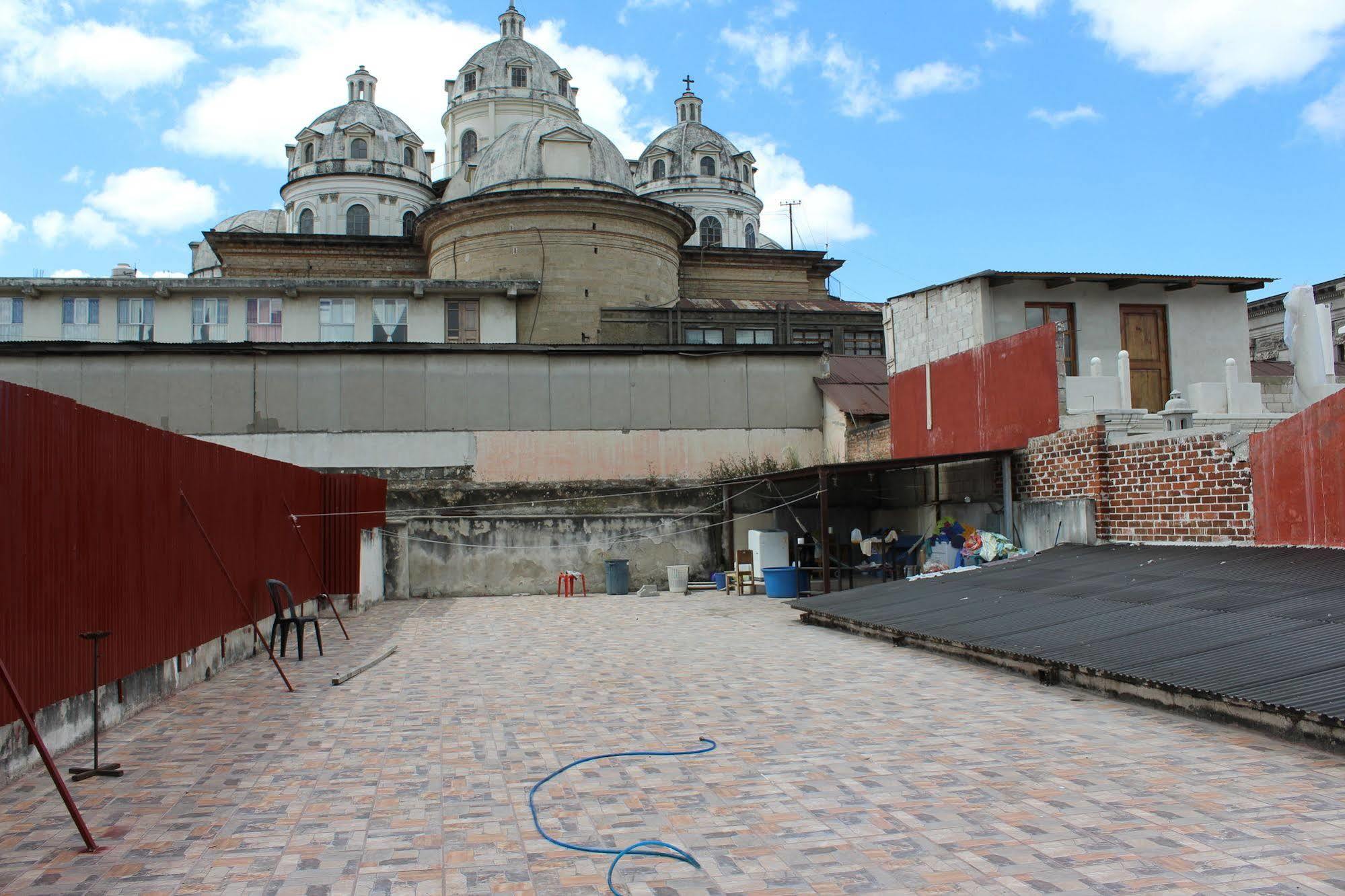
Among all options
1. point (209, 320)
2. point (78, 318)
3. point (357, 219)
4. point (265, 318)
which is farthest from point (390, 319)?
point (357, 219)

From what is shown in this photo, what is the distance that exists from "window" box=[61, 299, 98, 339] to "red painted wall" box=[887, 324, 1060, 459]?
27255 mm

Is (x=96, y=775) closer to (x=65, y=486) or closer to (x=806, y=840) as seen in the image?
(x=65, y=486)

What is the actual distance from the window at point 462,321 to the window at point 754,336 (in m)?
9.46

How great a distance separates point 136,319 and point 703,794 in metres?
34.4

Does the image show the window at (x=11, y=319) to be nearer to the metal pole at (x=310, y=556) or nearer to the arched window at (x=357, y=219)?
the arched window at (x=357, y=219)

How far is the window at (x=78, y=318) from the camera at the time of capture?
34438mm

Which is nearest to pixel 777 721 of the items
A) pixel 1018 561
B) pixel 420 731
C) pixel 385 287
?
pixel 420 731

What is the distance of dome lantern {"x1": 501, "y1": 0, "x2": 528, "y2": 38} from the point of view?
59500 mm

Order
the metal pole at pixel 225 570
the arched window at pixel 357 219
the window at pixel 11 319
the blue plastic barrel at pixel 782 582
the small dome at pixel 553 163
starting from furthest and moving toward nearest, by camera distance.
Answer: the arched window at pixel 357 219 → the small dome at pixel 553 163 → the window at pixel 11 319 → the blue plastic barrel at pixel 782 582 → the metal pole at pixel 225 570

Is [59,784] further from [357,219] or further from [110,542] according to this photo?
[357,219]

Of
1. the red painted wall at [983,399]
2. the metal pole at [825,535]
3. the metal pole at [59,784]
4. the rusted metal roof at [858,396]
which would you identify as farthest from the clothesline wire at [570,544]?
the metal pole at [59,784]

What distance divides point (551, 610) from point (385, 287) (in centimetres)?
1826

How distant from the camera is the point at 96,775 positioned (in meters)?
6.64

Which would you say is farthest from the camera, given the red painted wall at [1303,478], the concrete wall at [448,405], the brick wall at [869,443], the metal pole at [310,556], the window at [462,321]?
the window at [462,321]
